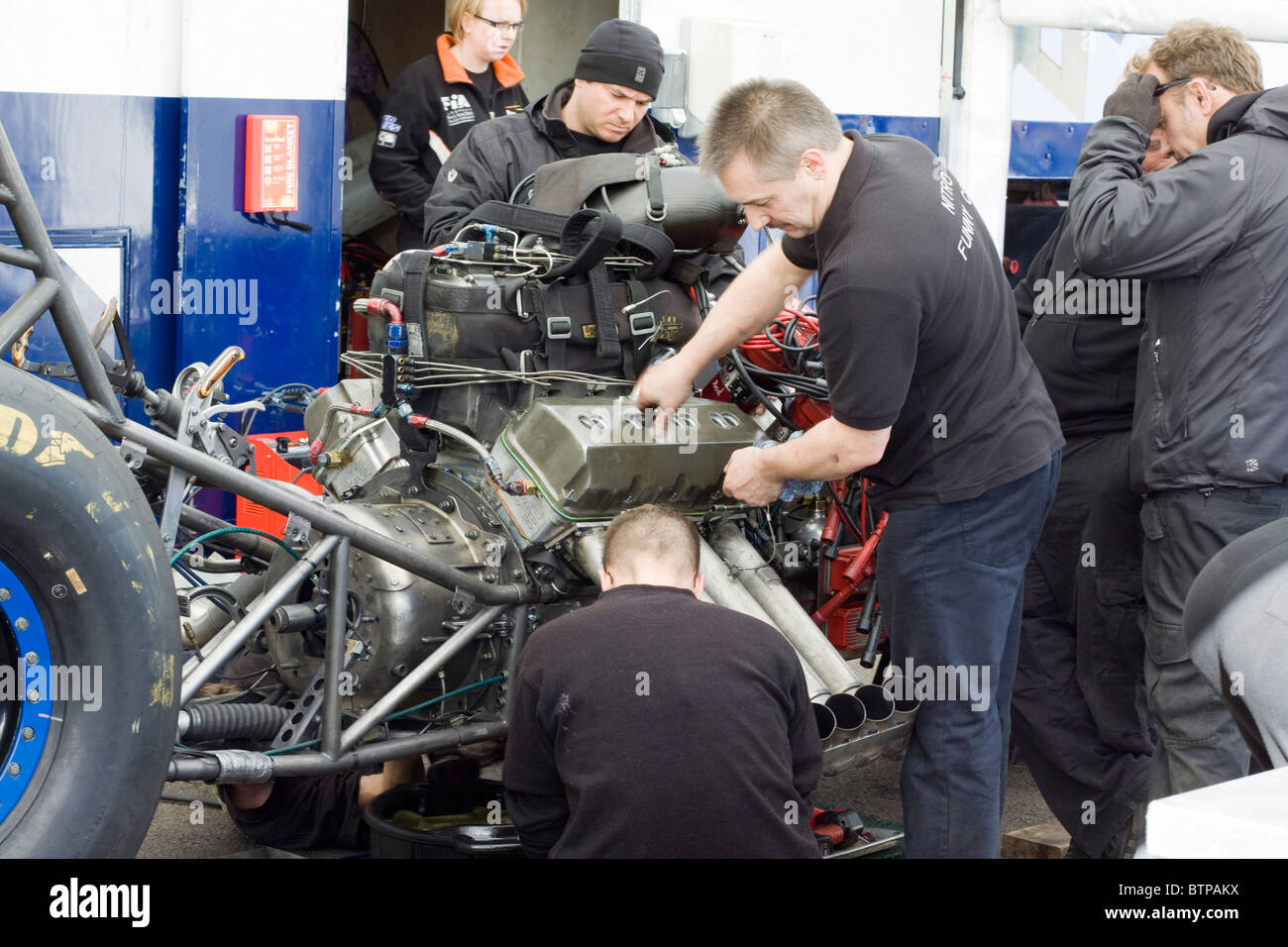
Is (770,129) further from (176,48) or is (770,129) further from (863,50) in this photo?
(863,50)

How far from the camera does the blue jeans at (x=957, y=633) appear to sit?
3262 mm

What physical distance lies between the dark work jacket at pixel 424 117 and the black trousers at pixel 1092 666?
3.01 meters

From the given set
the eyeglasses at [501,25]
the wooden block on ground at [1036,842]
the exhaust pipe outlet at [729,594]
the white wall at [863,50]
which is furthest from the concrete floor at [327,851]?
the white wall at [863,50]

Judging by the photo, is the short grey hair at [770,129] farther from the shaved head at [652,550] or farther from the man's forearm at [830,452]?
the shaved head at [652,550]

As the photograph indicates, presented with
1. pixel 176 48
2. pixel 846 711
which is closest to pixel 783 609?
pixel 846 711

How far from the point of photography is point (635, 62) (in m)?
4.45

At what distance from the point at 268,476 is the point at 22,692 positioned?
2.42m

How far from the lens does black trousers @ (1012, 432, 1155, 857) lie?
3930mm

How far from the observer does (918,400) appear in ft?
10.5

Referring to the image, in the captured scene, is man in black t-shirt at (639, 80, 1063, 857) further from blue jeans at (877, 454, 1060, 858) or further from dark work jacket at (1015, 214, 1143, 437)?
dark work jacket at (1015, 214, 1143, 437)

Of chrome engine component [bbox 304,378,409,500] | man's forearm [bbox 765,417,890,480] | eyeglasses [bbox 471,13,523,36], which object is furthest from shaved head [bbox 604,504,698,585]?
eyeglasses [bbox 471,13,523,36]

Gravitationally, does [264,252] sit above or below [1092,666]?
above
